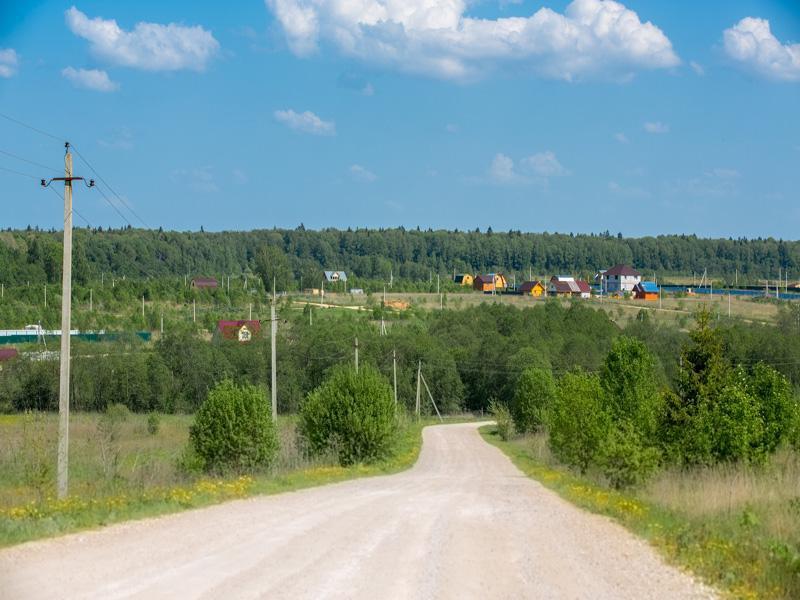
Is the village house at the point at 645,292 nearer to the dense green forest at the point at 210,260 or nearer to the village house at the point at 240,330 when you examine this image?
the dense green forest at the point at 210,260

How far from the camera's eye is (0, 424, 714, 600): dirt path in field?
921cm

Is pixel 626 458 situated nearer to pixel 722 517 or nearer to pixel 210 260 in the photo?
Answer: pixel 722 517

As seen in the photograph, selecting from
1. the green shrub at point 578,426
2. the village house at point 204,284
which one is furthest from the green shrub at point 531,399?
the village house at point 204,284

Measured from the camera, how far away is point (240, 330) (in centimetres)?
8650

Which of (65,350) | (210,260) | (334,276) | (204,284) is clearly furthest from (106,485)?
(210,260)

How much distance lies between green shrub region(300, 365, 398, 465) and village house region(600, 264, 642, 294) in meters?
123

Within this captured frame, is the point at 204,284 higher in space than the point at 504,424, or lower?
higher

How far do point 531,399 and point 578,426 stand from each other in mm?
28516

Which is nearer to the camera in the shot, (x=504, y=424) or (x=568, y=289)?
(x=504, y=424)

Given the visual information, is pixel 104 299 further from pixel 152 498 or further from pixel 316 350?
pixel 152 498

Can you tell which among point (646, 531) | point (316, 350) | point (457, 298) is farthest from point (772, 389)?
point (457, 298)

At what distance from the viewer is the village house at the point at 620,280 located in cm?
15200

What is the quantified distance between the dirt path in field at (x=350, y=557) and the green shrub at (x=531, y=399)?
38298mm

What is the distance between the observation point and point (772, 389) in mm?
27422
